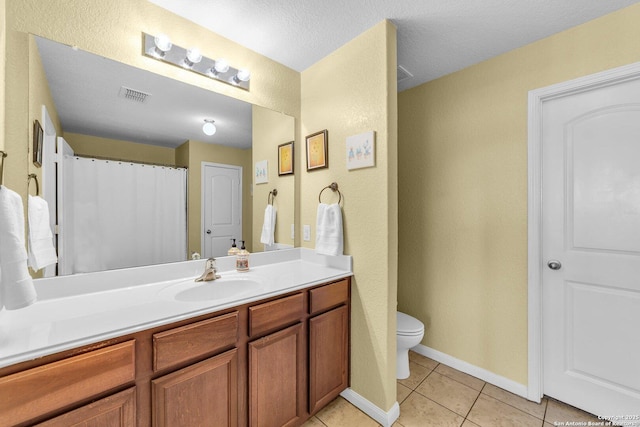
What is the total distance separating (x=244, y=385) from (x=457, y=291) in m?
1.67

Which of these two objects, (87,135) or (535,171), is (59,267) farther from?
(535,171)

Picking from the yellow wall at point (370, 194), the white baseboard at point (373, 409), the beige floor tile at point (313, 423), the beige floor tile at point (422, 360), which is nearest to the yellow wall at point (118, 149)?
the yellow wall at point (370, 194)

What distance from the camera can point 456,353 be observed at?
209 cm

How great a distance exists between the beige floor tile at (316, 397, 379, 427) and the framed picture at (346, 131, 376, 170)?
1507 millimetres

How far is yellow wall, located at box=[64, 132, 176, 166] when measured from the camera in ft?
4.20

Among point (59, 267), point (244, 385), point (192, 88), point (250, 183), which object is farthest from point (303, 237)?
point (59, 267)

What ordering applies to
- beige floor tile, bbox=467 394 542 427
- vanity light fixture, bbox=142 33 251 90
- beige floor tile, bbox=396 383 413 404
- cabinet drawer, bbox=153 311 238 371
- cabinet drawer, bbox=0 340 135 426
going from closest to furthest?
cabinet drawer, bbox=0 340 135 426 → cabinet drawer, bbox=153 311 238 371 → vanity light fixture, bbox=142 33 251 90 → beige floor tile, bbox=467 394 542 427 → beige floor tile, bbox=396 383 413 404

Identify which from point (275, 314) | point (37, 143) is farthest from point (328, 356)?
point (37, 143)

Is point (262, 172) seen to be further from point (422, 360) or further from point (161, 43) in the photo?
point (422, 360)

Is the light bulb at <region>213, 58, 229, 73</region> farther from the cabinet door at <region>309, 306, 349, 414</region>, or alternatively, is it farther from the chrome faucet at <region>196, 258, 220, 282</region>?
the cabinet door at <region>309, 306, 349, 414</region>

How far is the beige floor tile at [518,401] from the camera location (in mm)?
1630

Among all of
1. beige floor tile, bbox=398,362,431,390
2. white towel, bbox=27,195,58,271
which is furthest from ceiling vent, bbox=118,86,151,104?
beige floor tile, bbox=398,362,431,390

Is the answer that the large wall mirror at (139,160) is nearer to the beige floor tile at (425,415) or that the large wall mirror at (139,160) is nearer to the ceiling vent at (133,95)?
the ceiling vent at (133,95)

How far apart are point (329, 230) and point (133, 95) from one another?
4.39 feet
